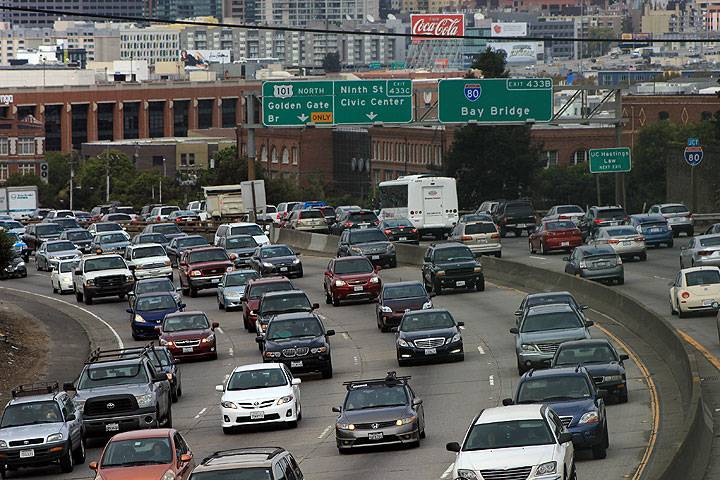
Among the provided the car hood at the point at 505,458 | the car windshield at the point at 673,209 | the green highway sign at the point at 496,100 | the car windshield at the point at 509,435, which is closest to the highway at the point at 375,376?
the car windshield at the point at 509,435

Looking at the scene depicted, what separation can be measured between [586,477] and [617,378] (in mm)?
7374

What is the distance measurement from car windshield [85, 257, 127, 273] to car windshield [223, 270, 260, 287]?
6.18 metres

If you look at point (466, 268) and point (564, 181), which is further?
point (564, 181)

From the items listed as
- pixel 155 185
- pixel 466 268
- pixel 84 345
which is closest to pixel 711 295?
pixel 466 268

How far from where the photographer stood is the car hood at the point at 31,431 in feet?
103

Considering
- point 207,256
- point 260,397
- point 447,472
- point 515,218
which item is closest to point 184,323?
point 260,397

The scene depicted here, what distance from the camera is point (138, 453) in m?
27.0

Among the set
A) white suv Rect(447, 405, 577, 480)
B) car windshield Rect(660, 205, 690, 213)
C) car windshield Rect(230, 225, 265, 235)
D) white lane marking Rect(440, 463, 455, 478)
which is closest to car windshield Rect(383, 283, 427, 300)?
white lane marking Rect(440, 463, 455, 478)

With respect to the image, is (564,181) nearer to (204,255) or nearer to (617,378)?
(204,255)

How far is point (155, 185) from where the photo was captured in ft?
558

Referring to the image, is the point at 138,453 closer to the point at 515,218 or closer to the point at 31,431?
the point at 31,431

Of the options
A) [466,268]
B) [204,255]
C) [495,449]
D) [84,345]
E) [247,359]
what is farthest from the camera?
[204,255]

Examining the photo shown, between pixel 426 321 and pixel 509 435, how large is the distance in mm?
17744

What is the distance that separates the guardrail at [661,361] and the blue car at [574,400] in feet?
3.17
